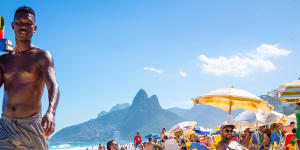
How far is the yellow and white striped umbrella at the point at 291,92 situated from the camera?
249 inches

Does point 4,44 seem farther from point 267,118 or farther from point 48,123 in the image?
point 267,118

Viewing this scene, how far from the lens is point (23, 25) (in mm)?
2660

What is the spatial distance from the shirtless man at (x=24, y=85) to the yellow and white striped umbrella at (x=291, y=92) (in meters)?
5.20

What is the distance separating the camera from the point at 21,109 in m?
2.60

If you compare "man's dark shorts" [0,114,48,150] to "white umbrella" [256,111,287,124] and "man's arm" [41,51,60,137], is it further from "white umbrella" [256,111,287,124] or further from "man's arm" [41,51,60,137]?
"white umbrella" [256,111,287,124]

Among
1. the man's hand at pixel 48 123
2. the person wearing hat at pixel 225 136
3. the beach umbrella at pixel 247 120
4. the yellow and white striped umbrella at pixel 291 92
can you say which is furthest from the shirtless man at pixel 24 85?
the beach umbrella at pixel 247 120

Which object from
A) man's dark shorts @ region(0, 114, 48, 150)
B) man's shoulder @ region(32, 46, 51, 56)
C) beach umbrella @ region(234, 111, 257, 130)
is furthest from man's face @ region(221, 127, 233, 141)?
beach umbrella @ region(234, 111, 257, 130)

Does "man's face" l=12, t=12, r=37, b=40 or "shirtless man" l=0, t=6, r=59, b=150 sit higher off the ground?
"man's face" l=12, t=12, r=37, b=40

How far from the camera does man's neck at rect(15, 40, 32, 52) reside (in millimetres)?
2734

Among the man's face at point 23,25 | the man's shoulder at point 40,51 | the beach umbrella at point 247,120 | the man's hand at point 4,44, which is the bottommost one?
the beach umbrella at point 247,120

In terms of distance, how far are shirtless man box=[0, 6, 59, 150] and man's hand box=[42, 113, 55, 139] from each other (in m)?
0.33

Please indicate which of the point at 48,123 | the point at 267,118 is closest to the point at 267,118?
the point at 267,118

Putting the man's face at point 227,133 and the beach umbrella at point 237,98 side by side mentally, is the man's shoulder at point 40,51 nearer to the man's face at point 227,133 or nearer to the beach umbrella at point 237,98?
the man's face at point 227,133

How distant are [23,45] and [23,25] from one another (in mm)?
181
